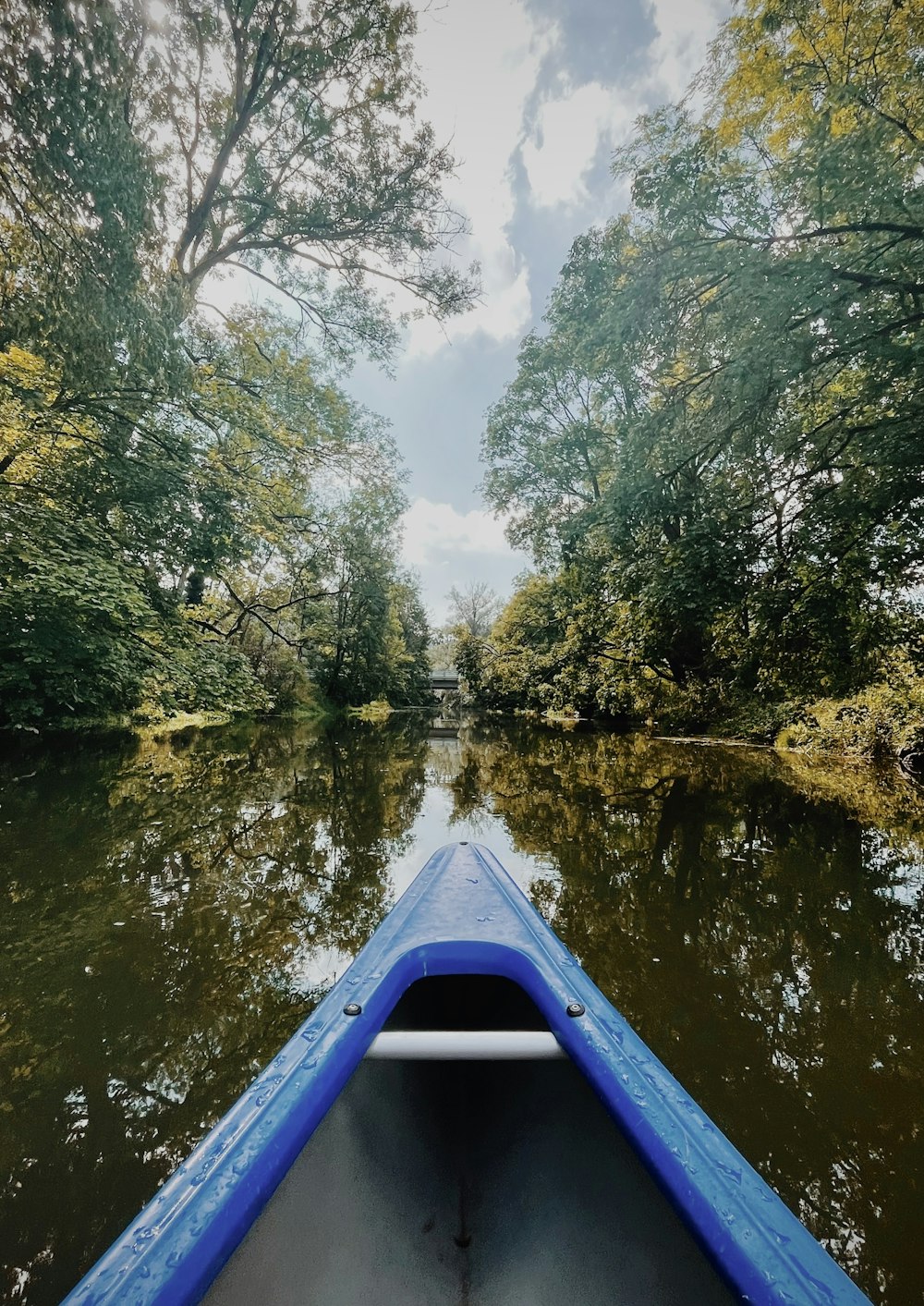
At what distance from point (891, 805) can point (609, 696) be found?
10340mm

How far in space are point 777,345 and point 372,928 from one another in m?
5.88

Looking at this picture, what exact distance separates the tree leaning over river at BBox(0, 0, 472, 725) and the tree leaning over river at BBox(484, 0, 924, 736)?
337cm

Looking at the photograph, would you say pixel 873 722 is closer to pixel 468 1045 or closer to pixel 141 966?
pixel 468 1045

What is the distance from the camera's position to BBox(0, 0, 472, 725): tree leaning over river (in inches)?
138

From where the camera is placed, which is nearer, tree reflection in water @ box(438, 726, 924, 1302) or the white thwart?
the white thwart

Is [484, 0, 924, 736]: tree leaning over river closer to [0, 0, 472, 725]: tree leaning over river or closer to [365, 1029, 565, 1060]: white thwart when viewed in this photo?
[0, 0, 472, 725]: tree leaning over river

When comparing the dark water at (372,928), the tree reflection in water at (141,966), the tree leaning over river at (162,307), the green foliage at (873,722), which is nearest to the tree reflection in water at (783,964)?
the dark water at (372,928)

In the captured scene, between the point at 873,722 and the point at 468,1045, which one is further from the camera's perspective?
the point at 873,722

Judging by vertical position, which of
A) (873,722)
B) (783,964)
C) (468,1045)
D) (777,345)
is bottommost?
(783,964)

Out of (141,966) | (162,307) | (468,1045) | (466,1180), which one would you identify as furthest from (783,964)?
(162,307)

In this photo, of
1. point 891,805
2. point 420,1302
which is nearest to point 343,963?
point 420,1302

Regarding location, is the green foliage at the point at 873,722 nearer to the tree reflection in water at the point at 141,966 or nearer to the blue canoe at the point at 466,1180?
the tree reflection in water at the point at 141,966

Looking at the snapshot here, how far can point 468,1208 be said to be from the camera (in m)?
1.26

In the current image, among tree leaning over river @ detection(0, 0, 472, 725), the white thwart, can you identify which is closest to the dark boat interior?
the white thwart
